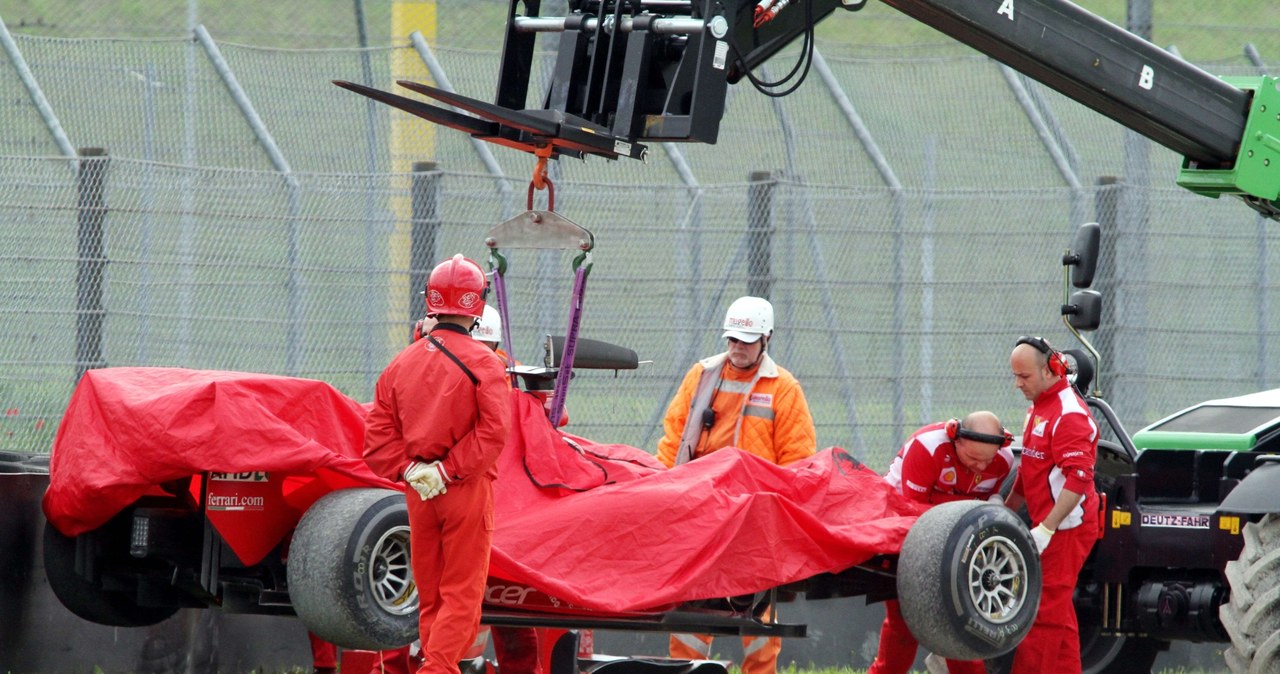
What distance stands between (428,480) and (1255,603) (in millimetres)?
3854

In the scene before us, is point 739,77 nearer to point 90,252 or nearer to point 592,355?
point 592,355

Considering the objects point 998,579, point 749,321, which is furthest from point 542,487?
point 749,321

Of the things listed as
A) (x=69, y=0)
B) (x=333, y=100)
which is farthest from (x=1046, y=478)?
(x=69, y=0)

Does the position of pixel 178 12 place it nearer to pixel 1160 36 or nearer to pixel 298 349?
pixel 298 349

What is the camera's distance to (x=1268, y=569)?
8500mm

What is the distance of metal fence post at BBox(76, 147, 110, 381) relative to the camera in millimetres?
10703

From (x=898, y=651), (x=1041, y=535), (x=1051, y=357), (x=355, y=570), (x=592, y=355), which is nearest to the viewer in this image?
(x=355, y=570)

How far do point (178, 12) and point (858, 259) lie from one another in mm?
7892

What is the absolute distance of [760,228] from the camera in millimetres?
11914

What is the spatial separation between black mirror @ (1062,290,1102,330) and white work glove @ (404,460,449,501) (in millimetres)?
3725

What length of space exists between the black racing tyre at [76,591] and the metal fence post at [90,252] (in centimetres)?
234

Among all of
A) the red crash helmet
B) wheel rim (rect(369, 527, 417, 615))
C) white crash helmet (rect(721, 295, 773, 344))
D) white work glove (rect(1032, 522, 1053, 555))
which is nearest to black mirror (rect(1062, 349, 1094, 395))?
white work glove (rect(1032, 522, 1053, 555))

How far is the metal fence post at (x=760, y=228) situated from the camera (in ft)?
38.9

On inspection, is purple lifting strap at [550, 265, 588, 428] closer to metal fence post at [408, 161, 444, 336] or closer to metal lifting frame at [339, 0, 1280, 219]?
metal lifting frame at [339, 0, 1280, 219]
